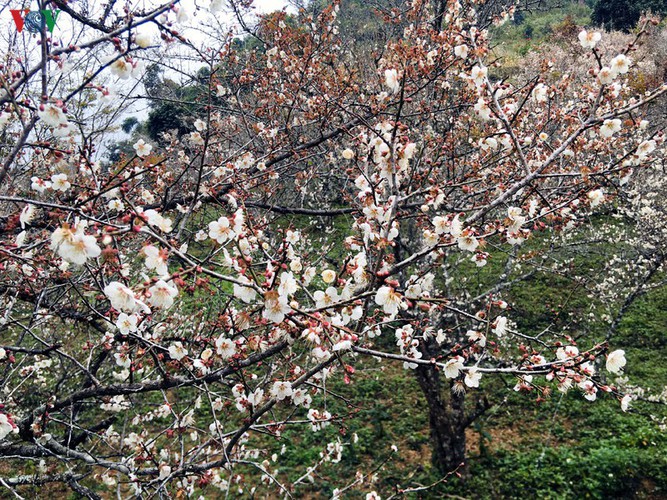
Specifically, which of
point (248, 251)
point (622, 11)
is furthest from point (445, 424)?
point (622, 11)

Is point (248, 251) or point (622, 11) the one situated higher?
point (622, 11)

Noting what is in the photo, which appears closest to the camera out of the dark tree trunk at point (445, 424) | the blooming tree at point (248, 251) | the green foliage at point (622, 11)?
the blooming tree at point (248, 251)

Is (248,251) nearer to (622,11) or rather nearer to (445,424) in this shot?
(445,424)

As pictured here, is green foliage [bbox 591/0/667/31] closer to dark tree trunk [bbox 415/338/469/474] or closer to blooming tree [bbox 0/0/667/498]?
blooming tree [bbox 0/0/667/498]

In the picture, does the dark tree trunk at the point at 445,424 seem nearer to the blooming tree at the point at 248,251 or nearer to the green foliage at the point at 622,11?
the blooming tree at the point at 248,251

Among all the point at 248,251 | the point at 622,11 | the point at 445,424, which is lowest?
the point at 445,424

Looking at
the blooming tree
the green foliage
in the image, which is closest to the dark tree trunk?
the blooming tree

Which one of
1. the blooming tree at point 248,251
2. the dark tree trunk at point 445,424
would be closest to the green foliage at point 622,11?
the blooming tree at point 248,251

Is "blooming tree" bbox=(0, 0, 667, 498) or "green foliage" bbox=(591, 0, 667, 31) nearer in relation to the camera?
"blooming tree" bbox=(0, 0, 667, 498)

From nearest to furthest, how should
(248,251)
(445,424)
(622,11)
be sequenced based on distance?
(248,251) < (445,424) < (622,11)

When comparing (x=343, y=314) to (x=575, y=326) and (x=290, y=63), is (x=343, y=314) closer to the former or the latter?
(x=290, y=63)

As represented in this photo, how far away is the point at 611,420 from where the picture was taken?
5609 mm

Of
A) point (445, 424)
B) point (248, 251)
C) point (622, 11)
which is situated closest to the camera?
point (248, 251)

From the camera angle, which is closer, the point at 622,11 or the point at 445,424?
the point at 445,424
